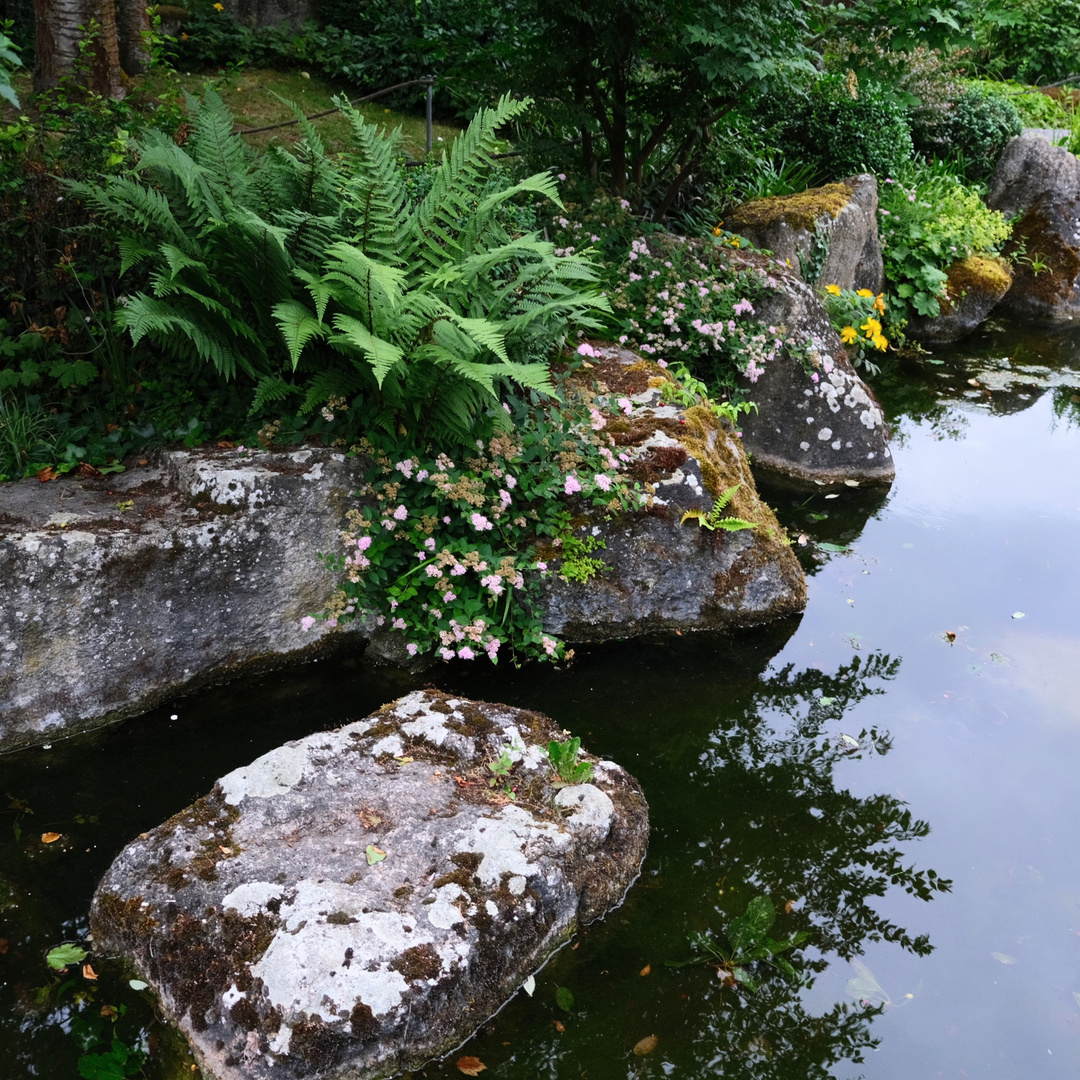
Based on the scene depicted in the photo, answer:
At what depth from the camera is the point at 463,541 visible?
13.4 feet

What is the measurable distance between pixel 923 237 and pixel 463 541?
23.6 feet

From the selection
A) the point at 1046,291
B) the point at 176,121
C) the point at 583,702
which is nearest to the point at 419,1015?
the point at 583,702

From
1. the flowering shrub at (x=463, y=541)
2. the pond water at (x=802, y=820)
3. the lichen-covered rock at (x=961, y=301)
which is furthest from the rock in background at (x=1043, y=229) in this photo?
the flowering shrub at (x=463, y=541)

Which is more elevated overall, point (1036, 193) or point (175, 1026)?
point (1036, 193)

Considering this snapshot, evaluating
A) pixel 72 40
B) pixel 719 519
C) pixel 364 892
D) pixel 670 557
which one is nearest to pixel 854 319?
pixel 719 519

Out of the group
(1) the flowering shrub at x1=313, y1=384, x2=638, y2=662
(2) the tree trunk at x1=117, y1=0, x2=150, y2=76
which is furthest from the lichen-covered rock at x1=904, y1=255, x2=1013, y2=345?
(2) the tree trunk at x1=117, y1=0, x2=150, y2=76

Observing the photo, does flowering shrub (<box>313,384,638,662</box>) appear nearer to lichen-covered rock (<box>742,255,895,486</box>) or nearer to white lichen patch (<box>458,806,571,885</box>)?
white lichen patch (<box>458,806,571,885</box>)

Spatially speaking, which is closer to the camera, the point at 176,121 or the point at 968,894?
the point at 968,894

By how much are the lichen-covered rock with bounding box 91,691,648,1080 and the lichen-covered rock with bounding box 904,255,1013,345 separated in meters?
7.49

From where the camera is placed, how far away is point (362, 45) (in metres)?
11.9

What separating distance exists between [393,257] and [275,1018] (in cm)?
314

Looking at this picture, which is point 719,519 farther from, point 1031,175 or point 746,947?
point 1031,175

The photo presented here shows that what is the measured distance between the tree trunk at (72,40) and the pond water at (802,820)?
6.13 metres

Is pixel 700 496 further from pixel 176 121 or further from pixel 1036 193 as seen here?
pixel 1036 193
